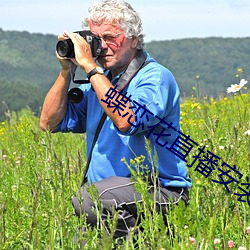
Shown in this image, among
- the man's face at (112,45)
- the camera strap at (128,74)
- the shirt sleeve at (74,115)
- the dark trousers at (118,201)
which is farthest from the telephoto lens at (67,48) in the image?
the dark trousers at (118,201)

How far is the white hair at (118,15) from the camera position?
3.54 metres

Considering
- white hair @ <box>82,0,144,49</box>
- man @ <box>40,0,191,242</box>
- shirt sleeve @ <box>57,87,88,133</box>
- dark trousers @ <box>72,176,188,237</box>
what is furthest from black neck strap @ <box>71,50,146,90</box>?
dark trousers @ <box>72,176,188,237</box>

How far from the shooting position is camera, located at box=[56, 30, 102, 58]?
346 cm

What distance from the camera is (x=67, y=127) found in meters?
3.96

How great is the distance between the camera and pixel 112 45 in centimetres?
354

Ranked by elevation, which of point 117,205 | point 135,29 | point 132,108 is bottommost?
point 117,205

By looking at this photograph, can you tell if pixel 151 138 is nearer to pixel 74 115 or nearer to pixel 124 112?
pixel 124 112

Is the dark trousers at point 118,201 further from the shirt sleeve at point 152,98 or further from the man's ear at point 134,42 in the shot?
the man's ear at point 134,42

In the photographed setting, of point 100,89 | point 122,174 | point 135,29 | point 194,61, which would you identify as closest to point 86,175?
point 122,174

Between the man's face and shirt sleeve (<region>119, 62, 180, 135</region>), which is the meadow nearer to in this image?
shirt sleeve (<region>119, 62, 180, 135</region>)

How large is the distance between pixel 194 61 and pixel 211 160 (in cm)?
19231

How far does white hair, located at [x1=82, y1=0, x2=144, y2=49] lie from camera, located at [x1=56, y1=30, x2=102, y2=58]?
0.35 feet

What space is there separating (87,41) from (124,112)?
0.48 metres

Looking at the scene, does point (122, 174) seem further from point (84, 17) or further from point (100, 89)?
point (84, 17)
